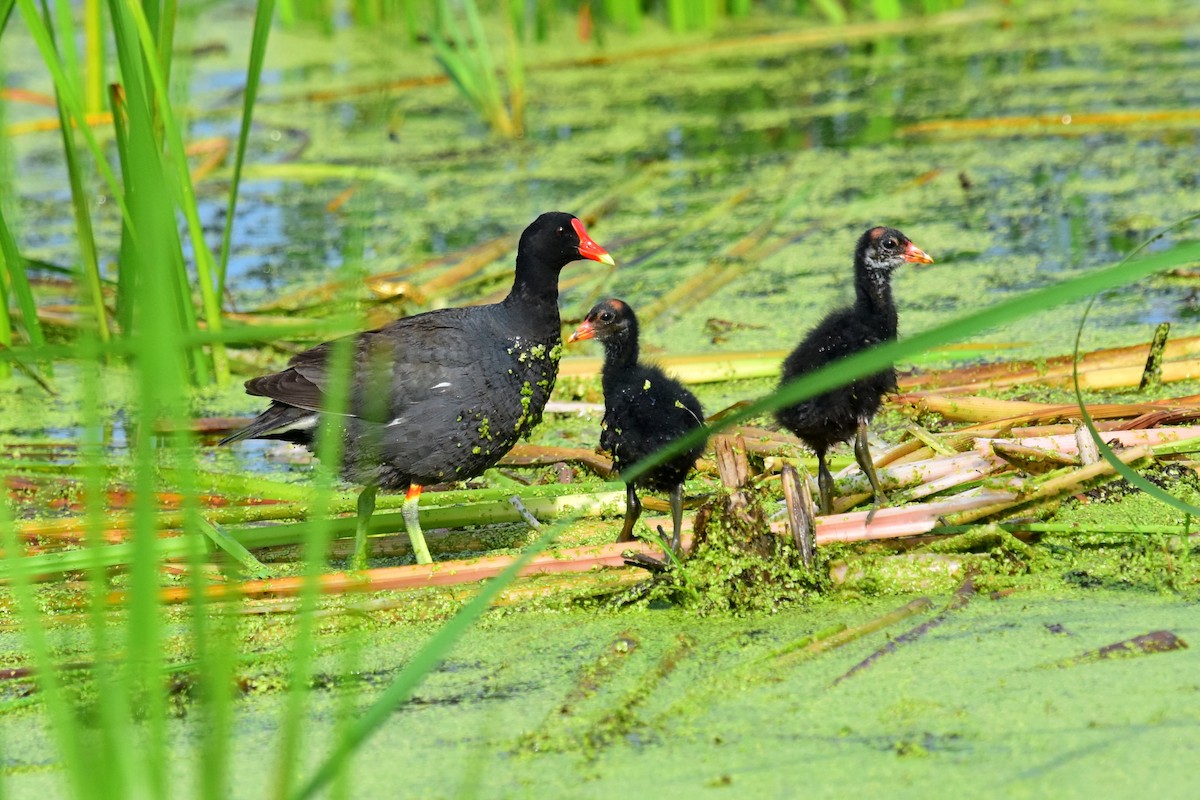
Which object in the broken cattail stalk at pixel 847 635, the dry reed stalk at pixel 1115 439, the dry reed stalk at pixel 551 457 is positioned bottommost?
the broken cattail stalk at pixel 847 635

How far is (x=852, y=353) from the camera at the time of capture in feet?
11.8

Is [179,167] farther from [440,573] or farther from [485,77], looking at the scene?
[485,77]

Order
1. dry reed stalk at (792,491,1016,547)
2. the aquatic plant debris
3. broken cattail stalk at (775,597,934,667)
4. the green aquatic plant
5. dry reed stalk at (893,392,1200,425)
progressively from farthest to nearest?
1. the green aquatic plant
2. dry reed stalk at (893,392,1200,425)
3. dry reed stalk at (792,491,1016,547)
4. broken cattail stalk at (775,597,934,667)
5. the aquatic plant debris

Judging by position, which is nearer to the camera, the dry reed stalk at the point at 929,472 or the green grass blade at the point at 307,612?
the green grass blade at the point at 307,612

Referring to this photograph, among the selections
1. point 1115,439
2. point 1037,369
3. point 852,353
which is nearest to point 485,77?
point 1037,369

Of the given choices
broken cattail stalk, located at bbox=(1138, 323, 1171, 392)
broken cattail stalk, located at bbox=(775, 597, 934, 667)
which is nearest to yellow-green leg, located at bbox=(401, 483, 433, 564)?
broken cattail stalk, located at bbox=(775, 597, 934, 667)

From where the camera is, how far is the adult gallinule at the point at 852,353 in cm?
350

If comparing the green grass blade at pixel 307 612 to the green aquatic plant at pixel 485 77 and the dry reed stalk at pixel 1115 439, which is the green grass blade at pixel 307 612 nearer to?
the dry reed stalk at pixel 1115 439

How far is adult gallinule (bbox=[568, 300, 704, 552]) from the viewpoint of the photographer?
3.36 meters

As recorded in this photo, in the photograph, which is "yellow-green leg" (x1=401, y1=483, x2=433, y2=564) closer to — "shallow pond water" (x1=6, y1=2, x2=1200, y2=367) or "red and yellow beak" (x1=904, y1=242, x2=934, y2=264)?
"shallow pond water" (x1=6, y1=2, x2=1200, y2=367)

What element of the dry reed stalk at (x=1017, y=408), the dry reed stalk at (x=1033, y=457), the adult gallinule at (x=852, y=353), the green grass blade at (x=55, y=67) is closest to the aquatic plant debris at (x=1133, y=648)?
the dry reed stalk at (x=1033, y=457)

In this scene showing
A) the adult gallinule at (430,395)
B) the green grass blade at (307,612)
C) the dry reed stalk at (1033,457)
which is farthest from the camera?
the adult gallinule at (430,395)

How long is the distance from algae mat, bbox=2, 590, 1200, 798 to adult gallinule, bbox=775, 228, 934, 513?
0.59m

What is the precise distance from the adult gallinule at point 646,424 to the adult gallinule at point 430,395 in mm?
230
